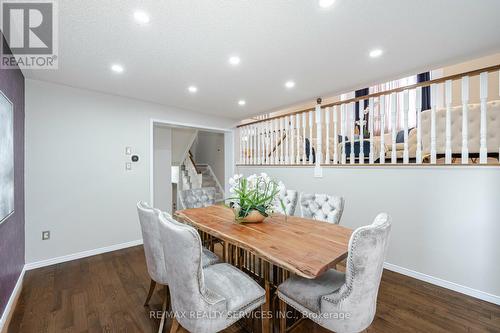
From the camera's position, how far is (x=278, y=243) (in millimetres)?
1520

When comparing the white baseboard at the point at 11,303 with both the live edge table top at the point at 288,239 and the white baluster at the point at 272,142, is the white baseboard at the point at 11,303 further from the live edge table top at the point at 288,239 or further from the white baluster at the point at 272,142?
the white baluster at the point at 272,142

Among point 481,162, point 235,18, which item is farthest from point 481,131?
point 235,18

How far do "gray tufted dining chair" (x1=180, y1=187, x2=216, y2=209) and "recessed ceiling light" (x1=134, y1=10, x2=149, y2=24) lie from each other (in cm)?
215

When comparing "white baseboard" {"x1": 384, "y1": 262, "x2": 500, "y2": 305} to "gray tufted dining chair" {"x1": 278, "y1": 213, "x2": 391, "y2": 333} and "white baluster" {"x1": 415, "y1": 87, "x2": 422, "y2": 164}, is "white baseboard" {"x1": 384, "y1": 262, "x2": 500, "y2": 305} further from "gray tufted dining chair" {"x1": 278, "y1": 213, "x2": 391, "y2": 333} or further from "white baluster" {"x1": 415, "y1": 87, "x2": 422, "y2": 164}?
"gray tufted dining chair" {"x1": 278, "y1": 213, "x2": 391, "y2": 333}

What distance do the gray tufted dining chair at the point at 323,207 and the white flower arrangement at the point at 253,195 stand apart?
0.59 metres

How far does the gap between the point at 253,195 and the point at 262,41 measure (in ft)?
4.66

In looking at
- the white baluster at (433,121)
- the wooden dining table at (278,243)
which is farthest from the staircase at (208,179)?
the white baluster at (433,121)

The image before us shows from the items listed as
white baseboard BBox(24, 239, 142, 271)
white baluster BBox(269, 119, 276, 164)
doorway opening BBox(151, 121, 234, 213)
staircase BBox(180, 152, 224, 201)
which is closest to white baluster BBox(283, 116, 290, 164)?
white baluster BBox(269, 119, 276, 164)

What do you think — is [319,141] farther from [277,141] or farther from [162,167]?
[162,167]

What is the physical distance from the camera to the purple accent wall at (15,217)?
1.82 metres

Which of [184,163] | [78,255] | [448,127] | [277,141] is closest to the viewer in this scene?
[448,127]

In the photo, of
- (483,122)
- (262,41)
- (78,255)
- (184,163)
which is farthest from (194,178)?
(483,122)

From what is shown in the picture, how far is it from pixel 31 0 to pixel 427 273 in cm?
428

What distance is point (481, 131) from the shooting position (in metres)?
2.13
